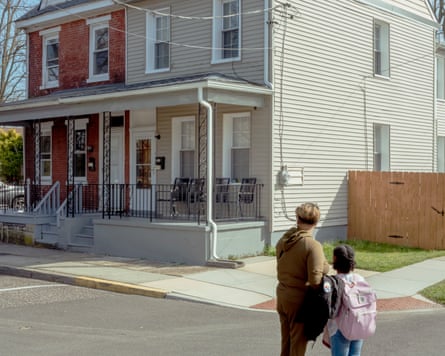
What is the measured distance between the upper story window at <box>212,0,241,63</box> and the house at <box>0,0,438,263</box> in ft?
0.12

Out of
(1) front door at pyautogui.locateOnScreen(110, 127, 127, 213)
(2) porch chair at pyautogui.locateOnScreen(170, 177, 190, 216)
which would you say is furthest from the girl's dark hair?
(1) front door at pyautogui.locateOnScreen(110, 127, 127, 213)

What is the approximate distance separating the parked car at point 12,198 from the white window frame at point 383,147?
1115 cm

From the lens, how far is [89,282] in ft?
37.9

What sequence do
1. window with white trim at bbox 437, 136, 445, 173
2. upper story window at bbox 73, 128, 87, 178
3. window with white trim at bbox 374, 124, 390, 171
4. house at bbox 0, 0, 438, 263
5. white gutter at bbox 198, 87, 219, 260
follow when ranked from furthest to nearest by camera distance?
window with white trim at bbox 437, 136, 445, 173 < upper story window at bbox 73, 128, 87, 178 < window with white trim at bbox 374, 124, 390, 171 < house at bbox 0, 0, 438, 263 < white gutter at bbox 198, 87, 219, 260

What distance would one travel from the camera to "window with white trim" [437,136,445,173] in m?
22.4

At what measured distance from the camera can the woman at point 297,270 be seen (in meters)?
5.07

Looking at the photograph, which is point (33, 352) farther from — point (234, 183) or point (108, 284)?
point (234, 183)

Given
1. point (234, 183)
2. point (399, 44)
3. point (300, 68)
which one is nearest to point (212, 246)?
point (234, 183)

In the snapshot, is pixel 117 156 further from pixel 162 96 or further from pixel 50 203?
pixel 162 96

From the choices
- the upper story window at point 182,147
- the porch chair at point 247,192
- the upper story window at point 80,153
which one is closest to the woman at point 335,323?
the porch chair at point 247,192

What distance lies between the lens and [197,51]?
16.3 metres

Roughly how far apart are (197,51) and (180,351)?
419 inches

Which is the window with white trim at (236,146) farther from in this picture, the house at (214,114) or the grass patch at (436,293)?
the grass patch at (436,293)

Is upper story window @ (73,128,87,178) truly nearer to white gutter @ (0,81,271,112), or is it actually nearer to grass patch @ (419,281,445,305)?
white gutter @ (0,81,271,112)
